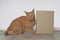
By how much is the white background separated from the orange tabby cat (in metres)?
0.29

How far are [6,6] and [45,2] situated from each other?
584mm

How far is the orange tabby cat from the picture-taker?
159cm

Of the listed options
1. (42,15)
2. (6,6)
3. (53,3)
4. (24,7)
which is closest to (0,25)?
(6,6)

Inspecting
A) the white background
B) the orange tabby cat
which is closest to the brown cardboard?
the orange tabby cat

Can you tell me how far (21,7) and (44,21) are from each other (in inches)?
18.9

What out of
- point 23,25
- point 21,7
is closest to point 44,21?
point 23,25

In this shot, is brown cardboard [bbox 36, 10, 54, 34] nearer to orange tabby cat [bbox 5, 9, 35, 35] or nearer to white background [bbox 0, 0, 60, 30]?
orange tabby cat [bbox 5, 9, 35, 35]

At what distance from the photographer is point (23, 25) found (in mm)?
1618

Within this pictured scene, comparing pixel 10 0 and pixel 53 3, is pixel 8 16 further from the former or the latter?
pixel 53 3

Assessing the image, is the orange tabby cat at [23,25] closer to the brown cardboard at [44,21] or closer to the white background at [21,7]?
the brown cardboard at [44,21]

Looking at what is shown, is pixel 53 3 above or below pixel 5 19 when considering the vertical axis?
above

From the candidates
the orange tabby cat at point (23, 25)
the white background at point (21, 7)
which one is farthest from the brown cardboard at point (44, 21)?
the white background at point (21, 7)

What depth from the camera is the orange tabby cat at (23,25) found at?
5.21 ft

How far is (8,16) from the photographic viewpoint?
6.27ft
